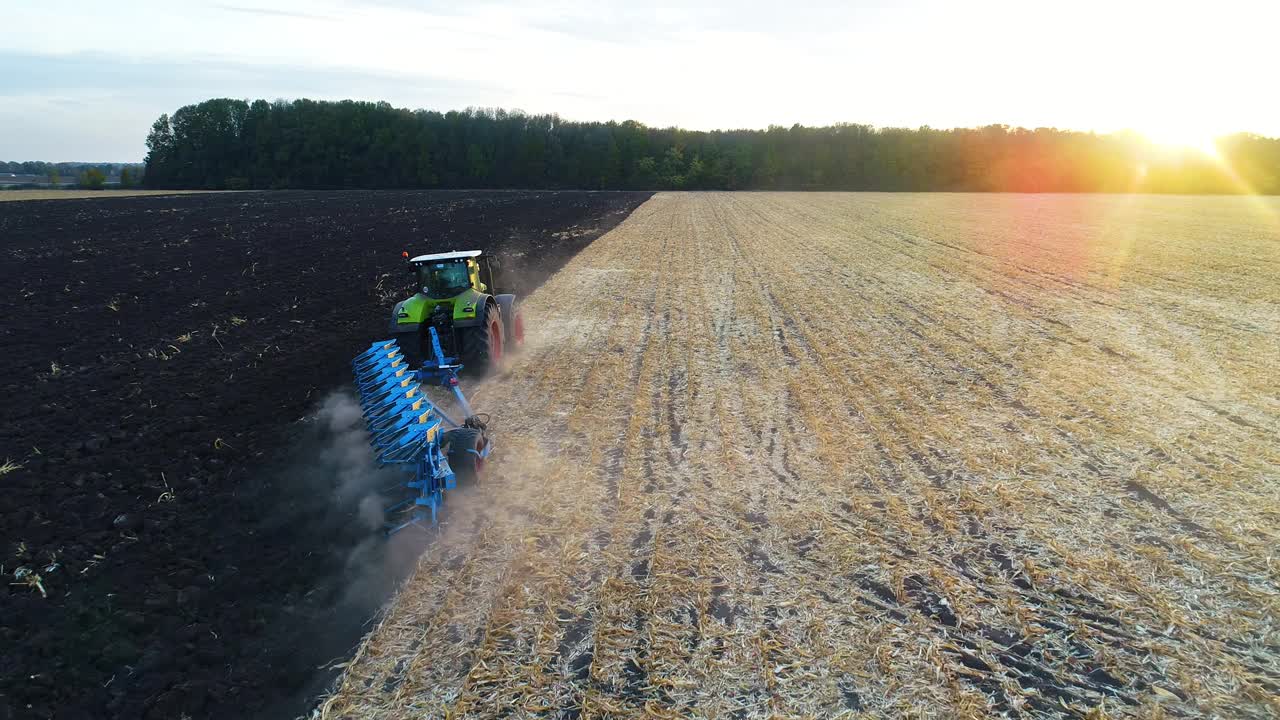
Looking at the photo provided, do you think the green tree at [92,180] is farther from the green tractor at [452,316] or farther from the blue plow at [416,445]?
the blue plow at [416,445]

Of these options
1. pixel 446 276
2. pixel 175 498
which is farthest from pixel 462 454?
pixel 446 276

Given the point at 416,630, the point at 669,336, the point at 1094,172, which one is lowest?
the point at 416,630

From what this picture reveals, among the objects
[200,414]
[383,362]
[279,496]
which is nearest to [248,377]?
[200,414]

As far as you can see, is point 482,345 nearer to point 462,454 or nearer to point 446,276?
point 446,276

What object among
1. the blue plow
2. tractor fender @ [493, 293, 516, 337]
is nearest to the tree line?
tractor fender @ [493, 293, 516, 337]

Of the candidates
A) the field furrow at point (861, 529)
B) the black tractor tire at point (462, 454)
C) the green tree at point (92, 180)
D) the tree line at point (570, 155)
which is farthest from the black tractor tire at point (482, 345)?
the green tree at point (92, 180)

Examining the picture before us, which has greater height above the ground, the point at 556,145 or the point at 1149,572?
the point at 556,145

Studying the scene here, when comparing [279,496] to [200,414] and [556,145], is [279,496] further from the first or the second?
[556,145]
